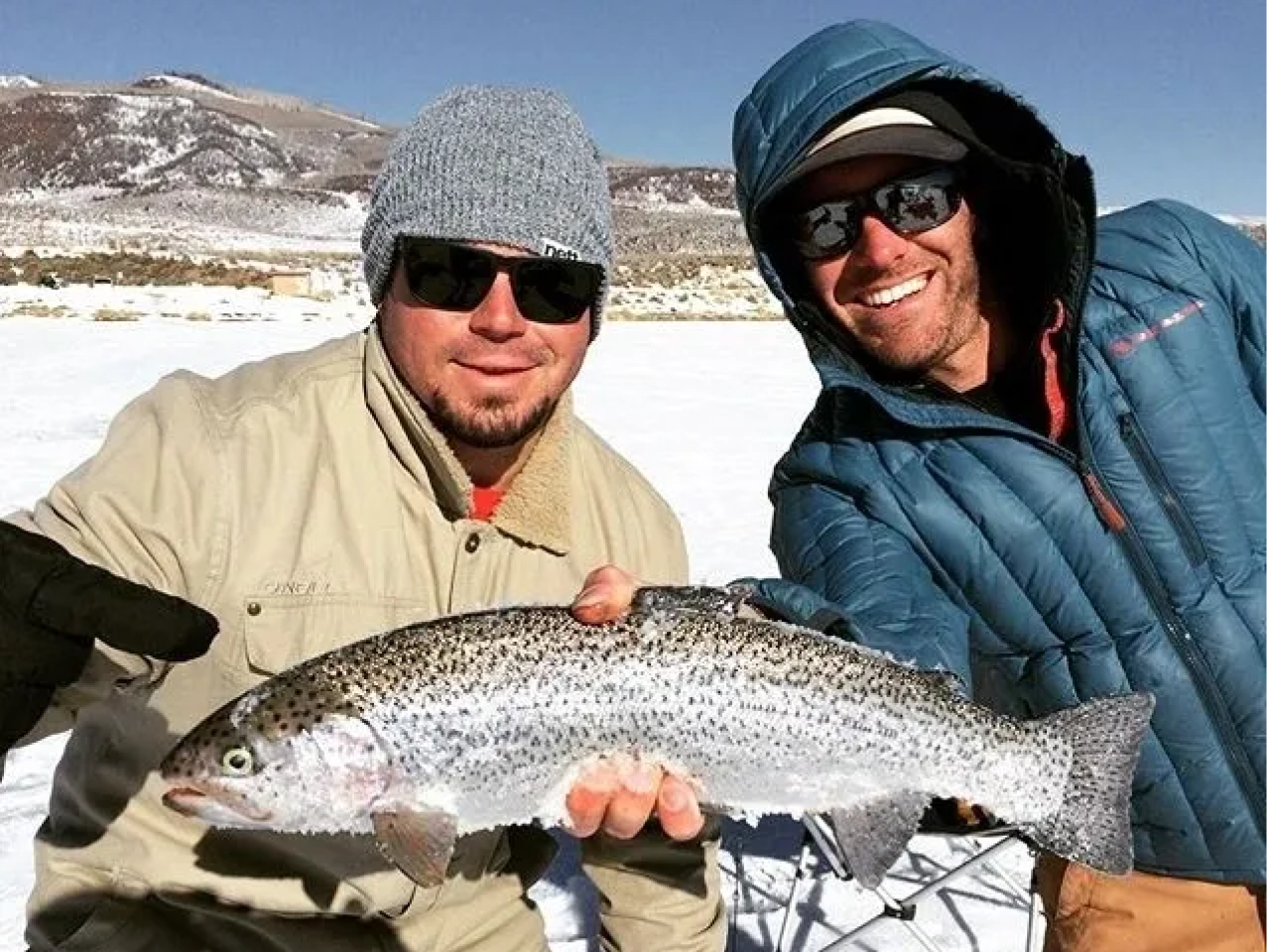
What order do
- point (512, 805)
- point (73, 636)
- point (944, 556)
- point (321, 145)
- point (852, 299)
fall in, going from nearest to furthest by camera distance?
point (73, 636) → point (512, 805) → point (944, 556) → point (852, 299) → point (321, 145)

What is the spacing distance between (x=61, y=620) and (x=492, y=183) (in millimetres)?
1086

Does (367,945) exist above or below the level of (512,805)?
below

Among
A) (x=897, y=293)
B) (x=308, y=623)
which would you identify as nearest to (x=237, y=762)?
(x=308, y=623)

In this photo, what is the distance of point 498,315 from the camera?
86.1 inches

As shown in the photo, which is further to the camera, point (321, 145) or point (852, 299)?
point (321, 145)

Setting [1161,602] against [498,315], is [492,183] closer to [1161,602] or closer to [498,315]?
[498,315]

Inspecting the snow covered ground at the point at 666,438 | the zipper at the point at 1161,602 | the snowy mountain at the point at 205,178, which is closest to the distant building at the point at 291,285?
the snow covered ground at the point at 666,438

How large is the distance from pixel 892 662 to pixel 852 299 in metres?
0.73

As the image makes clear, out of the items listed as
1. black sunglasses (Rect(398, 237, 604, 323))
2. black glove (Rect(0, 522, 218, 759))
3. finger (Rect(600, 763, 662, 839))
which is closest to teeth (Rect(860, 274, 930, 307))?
black sunglasses (Rect(398, 237, 604, 323))

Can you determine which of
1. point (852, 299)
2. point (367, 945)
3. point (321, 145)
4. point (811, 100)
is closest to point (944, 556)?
point (852, 299)

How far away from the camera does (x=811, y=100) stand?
2164 millimetres

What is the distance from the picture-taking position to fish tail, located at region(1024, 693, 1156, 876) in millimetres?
2082

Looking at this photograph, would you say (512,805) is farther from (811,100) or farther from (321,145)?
(321,145)

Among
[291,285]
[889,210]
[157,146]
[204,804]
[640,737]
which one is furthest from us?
[157,146]
